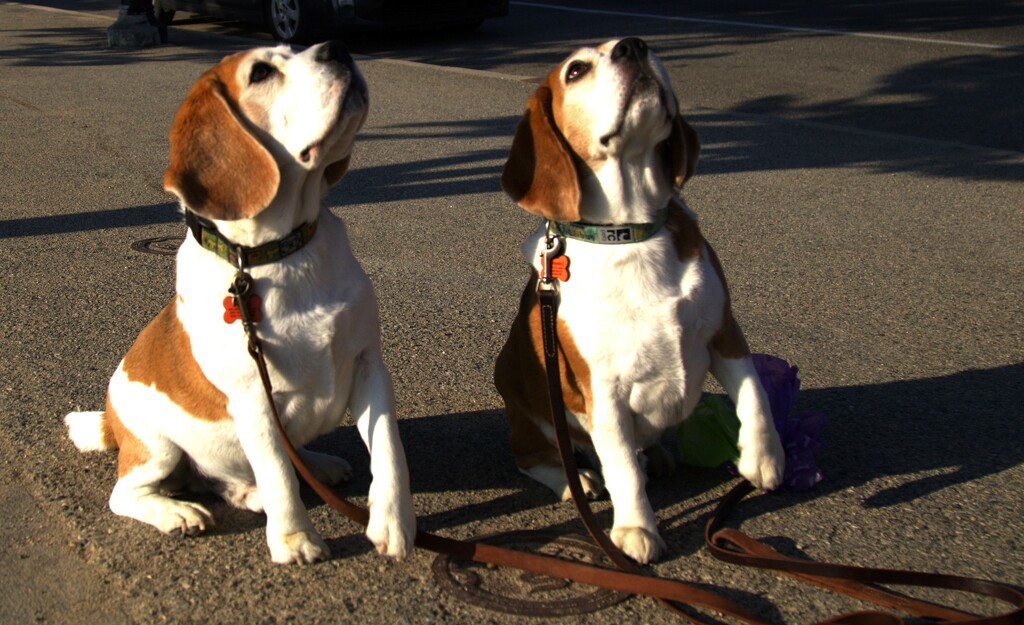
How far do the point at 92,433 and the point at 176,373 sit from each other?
0.80 m

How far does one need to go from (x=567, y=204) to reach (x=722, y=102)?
740cm

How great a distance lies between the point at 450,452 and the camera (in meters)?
4.11

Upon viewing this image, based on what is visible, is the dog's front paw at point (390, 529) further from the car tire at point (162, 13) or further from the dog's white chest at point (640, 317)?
the car tire at point (162, 13)

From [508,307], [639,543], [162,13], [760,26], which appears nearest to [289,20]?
[162,13]

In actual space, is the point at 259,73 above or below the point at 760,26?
above

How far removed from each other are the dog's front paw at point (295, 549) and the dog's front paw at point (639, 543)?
87cm

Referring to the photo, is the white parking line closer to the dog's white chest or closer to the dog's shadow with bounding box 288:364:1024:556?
the dog's shadow with bounding box 288:364:1024:556

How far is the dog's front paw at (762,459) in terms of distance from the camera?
135 inches

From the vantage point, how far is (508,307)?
5535 millimetres

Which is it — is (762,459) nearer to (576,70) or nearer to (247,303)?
(576,70)

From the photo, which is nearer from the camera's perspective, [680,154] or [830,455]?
[680,154]

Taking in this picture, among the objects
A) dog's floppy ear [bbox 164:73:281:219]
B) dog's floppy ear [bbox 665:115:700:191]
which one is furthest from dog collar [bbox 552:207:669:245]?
dog's floppy ear [bbox 164:73:281:219]

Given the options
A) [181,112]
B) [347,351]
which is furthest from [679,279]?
[181,112]

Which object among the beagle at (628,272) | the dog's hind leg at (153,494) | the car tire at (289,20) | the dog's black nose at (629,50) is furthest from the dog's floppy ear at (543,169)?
the car tire at (289,20)
